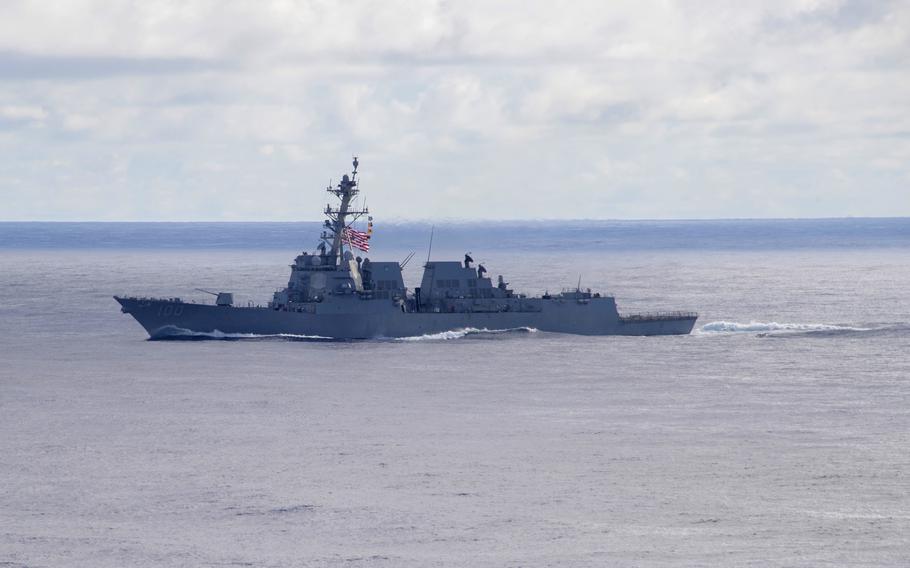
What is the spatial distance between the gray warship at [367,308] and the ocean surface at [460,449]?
54.1 inches

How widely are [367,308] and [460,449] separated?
3163cm

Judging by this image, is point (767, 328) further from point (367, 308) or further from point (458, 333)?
point (367, 308)

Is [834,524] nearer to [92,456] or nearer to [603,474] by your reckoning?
[603,474]

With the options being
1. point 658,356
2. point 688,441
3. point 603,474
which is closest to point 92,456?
point 603,474

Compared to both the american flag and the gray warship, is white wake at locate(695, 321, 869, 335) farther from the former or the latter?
the american flag

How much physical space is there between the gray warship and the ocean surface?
1373 mm

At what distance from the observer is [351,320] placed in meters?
72.8

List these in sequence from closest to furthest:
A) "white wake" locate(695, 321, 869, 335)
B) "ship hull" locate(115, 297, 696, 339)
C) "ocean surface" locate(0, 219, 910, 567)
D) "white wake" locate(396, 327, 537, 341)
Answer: "ocean surface" locate(0, 219, 910, 567) < "ship hull" locate(115, 297, 696, 339) < "white wake" locate(396, 327, 537, 341) < "white wake" locate(695, 321, 869, 335)

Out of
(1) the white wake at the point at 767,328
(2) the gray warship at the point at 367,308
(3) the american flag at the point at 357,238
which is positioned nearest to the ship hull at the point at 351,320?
(2) the gray warship at the point at 367,308

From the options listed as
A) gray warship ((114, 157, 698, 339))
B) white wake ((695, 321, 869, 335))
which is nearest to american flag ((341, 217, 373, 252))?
gray warship ((114, 157, 698, 339))

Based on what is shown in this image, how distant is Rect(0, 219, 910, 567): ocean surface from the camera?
1264 inches

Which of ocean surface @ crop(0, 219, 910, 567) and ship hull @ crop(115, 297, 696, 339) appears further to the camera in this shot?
ship hull @ crop(115, 297, 696, 339)

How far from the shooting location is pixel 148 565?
30453 mm

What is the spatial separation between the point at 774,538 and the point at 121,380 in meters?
33.9
